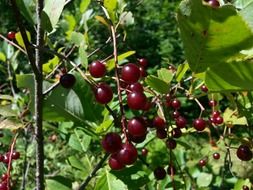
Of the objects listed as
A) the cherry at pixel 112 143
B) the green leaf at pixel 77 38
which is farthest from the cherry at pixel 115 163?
the green leaf at pixel 77 38

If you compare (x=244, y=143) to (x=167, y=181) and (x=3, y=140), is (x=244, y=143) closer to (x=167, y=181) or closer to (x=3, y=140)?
(x=167, y=181)

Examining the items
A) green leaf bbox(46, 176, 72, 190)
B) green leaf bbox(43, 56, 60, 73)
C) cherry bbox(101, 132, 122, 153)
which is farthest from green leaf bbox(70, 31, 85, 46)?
cherry bbox(101, 132, 122, 153)

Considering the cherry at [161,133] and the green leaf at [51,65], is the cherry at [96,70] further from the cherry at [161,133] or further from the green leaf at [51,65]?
the green leaf at [51,65]

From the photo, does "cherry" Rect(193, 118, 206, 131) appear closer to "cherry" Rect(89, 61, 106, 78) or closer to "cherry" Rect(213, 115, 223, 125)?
"cherry" Rect(213, 115, 223, 125)

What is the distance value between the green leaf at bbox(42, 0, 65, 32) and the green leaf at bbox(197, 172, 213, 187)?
2.95 feet

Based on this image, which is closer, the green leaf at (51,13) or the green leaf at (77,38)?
the green leaf at (51,13)

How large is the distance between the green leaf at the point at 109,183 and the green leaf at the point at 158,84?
8.8 inches

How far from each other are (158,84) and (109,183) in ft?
0.79

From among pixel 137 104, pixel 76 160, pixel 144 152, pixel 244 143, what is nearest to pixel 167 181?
pixel 144 152

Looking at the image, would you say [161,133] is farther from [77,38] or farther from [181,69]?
[77,38]

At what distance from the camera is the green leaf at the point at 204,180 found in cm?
150

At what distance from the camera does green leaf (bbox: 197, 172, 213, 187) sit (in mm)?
1501

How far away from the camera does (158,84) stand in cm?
70

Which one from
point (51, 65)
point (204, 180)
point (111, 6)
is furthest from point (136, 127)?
point (204, 180)
